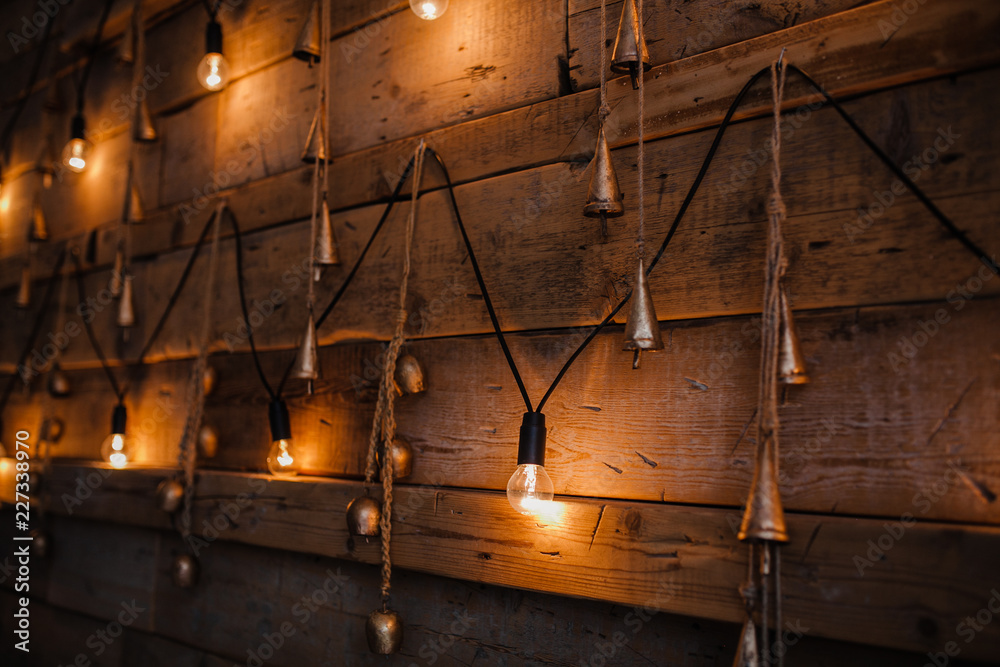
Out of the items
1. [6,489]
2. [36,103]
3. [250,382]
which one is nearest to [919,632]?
[250,382]

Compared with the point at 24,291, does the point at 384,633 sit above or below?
below

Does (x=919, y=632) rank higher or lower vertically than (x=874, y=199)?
lower

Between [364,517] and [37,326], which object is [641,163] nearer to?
[364,517]

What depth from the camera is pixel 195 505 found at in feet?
5.27

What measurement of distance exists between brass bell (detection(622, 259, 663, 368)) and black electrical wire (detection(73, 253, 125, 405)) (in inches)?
62.6

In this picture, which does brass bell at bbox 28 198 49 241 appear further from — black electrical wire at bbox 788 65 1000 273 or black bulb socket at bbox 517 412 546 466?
black electrical wire at bbox 788 65 1000 273

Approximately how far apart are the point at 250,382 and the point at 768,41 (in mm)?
1316

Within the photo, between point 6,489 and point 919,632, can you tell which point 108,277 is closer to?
point 6,489

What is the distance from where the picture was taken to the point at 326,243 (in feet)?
4.57

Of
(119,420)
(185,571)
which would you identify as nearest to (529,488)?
(185,571)

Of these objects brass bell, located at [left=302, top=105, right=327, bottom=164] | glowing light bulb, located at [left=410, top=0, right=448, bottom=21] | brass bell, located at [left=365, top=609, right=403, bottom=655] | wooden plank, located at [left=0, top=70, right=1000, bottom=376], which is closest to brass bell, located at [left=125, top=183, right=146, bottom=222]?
wooden plank, located at [left=0, top=70, right=1000, bottom=376]

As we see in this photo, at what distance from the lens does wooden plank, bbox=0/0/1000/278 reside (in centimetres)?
84

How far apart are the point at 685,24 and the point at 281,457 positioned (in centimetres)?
113

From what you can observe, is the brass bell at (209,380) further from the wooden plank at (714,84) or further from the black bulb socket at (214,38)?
the black bulb socket at (214,38)
